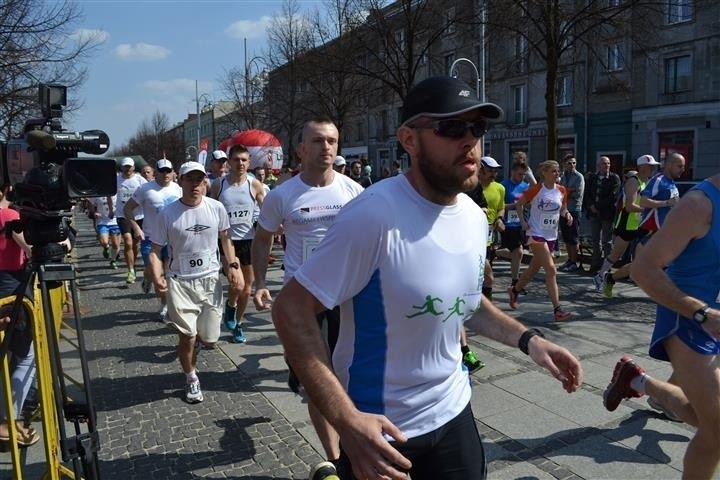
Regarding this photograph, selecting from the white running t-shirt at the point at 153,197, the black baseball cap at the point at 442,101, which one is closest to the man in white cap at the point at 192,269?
the white running t-shirt at the point at 153,197

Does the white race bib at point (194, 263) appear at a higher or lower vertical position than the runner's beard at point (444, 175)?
lower

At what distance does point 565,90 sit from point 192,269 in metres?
30.3

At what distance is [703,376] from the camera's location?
2686mm

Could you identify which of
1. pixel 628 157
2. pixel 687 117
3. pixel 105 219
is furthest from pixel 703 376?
pixel 628 157

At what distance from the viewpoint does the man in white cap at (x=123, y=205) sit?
10094 mm

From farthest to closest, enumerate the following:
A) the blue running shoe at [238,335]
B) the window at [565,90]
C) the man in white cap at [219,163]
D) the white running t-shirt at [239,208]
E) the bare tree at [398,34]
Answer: the window at [565,90], the bare tree at [398,34], the man in white cap at [219,163], the white running t-shirt at [239,208], the blue running shoe at [238,335]

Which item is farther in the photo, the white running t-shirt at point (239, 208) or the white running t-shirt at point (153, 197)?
the white running t-shirt at point (153, 197)

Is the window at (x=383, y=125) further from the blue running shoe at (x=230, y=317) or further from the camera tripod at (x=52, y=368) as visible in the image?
the camera tripod at (x=52, y=368)

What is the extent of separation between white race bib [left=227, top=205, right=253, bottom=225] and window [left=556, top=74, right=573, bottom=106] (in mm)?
27030

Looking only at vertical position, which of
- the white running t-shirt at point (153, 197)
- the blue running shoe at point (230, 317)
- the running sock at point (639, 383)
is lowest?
the blue running shoe at point (230, 317)

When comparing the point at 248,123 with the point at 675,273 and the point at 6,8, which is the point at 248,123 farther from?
the point at 675,273

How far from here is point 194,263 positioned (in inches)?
198

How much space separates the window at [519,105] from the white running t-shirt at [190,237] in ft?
106

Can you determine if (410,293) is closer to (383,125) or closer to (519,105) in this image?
(519,105)
